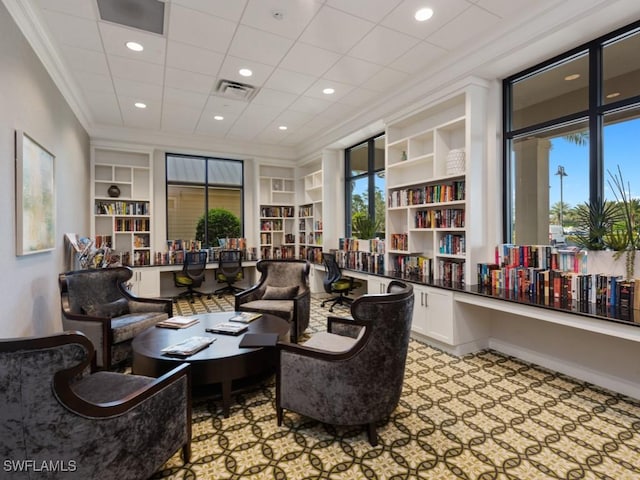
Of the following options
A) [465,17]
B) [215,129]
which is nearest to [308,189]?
[215,129]

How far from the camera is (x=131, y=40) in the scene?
3.33 meters

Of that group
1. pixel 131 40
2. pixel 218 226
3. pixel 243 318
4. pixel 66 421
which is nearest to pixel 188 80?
pixel 131 40

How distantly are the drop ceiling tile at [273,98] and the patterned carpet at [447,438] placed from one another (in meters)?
3.73

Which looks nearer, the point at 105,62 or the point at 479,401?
the point at 479,401

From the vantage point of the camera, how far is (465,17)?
2.98 metres

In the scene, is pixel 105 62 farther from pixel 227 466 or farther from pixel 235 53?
pixel 227 466

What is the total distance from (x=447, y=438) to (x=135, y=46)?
14.6ft

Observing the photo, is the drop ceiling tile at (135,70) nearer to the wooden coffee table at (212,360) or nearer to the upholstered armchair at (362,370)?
the wooden coffee table at (212,360)

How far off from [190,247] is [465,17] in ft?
19.9

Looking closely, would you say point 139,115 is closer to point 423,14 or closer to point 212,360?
point 423,14

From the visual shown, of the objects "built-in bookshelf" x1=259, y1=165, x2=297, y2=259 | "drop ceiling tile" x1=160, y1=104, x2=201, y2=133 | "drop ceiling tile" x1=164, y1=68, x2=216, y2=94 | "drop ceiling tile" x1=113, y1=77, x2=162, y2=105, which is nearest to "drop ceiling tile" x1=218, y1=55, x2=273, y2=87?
"drop ceiling tile" x1=164, y1=68, x2=216, y2=94

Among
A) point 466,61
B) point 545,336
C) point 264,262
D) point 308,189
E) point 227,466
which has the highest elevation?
point 466,61

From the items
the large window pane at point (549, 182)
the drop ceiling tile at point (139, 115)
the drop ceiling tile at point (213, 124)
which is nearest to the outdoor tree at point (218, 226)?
the drop ceiling tile at point (213, 124)

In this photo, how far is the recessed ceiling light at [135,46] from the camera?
3383 millimetres
